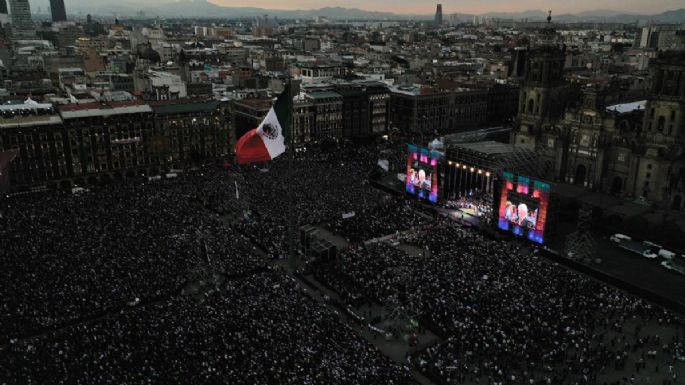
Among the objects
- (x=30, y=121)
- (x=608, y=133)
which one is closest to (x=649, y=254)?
(x=608, y=133)

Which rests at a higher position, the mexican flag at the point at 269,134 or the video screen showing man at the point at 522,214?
the mexican flag at the point at 269,134

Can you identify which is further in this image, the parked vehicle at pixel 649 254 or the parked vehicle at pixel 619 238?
the parked vehicle at pixel 619 238

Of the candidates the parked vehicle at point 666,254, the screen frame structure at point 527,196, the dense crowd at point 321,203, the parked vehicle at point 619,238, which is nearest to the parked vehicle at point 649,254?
the parked vehicle at point 666,254

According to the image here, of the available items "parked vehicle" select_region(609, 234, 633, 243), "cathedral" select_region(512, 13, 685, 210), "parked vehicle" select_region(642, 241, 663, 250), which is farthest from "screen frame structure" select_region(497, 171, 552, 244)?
"parked vehicle" select_region(642, 241, 663, 250)

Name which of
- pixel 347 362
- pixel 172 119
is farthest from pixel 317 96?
pixel 347 362

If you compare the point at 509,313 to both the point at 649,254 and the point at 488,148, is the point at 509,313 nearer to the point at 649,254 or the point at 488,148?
the point at 649,254

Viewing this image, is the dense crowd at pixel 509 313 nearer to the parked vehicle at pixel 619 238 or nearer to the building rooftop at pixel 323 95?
the parked vehicle at pixel 619 238

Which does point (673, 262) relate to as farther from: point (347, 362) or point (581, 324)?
point (347, 362)
